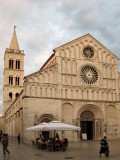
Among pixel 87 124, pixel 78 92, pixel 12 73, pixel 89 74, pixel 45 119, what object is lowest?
pixel 87 124

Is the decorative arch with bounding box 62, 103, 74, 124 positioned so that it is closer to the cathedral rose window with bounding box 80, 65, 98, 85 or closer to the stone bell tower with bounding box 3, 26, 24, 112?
the cathedral rose window with bounding box 80, 65, 98, 85

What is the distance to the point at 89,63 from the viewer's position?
1639 inches

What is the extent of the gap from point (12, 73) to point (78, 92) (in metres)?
35.8

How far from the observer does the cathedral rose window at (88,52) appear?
138 ft

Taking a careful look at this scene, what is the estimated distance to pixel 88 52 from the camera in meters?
42.6

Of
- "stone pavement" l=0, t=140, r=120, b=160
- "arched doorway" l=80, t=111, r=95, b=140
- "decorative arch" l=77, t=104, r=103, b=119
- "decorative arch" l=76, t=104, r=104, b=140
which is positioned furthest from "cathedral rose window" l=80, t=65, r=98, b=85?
"stone pavement" l=0, t=140, r=120, b=160

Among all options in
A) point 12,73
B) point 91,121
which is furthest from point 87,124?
point 12,73

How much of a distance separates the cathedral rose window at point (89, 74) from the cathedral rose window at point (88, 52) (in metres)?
1.77

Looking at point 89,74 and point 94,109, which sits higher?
point 89,74

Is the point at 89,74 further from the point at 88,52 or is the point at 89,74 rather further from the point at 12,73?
the point at 12,73

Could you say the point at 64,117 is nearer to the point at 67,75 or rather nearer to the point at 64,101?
the point at 64,101

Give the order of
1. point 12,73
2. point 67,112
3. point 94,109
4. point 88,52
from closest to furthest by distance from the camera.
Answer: point 67,112 → point 94,109 → point 88,52 → point 12,73

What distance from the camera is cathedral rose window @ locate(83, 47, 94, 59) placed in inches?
1658

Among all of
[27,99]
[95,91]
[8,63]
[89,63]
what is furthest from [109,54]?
[8,63]
